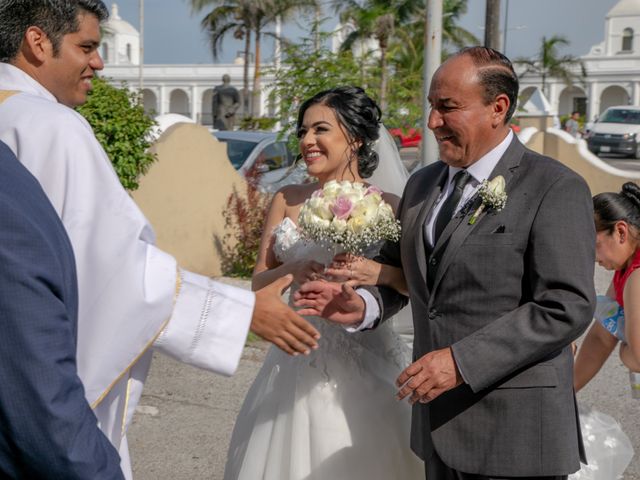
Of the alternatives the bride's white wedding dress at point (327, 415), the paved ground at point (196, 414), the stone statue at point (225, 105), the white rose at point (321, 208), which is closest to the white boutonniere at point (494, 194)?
the white rose at point (321, 208)

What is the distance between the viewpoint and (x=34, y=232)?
1545 millimetres

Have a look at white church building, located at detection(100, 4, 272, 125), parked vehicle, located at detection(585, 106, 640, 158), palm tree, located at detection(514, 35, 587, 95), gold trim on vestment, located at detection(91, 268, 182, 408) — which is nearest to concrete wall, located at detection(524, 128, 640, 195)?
gold trim on vestment, located at detection(91, 268, 182, 408)

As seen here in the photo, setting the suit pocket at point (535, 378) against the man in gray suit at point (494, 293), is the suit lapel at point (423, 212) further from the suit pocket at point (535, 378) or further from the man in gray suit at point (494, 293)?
the suit pocket at point (535, 378)

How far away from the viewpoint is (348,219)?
129 inches

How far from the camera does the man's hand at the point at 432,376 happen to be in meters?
2.69

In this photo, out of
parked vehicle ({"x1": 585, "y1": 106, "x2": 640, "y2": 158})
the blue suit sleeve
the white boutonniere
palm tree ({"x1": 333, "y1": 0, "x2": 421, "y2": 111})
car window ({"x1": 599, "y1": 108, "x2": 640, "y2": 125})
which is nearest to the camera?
the blue suit sleeve

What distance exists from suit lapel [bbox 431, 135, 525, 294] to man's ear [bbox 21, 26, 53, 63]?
4.50 feet

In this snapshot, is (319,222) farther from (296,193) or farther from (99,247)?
(99,247)

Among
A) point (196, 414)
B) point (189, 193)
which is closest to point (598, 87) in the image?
point (189, 193)

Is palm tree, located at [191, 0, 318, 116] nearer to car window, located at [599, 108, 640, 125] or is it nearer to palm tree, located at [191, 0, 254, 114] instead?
palm tree, located at [191, 0, 254, 114]

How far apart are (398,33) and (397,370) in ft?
84.2

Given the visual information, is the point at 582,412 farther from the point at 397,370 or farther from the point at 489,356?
the point at 489,356

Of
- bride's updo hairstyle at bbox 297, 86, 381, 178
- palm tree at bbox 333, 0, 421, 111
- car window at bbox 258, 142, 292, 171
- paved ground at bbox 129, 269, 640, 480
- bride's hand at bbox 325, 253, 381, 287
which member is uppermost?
palm tree at bbox 333, 0, 421, 111

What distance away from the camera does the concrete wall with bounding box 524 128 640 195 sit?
544 inches
